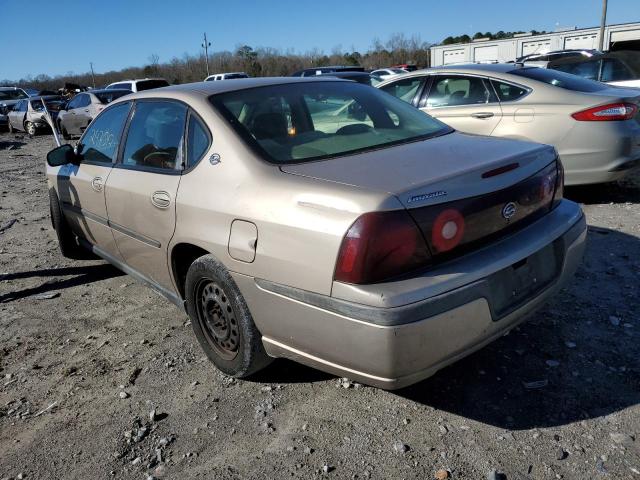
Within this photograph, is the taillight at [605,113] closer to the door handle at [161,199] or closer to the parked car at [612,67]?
the door handle at [161,199]

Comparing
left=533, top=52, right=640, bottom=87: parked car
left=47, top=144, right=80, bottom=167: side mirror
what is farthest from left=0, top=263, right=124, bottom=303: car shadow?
left=533, top=52, right=640, bottom=87: parked car

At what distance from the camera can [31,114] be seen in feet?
66.7

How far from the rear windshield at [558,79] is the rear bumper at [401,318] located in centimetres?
384

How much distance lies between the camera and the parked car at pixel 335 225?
7.03ft

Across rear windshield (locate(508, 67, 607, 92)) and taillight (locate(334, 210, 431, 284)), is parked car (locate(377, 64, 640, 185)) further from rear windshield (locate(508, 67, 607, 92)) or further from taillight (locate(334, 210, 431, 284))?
taillight (locate(334, 210, 431, 284))

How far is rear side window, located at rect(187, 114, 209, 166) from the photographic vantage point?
292cm

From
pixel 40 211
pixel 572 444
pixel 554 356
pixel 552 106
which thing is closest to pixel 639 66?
pixel 552 106

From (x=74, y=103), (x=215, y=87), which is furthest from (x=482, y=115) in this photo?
(x=74, y=103)

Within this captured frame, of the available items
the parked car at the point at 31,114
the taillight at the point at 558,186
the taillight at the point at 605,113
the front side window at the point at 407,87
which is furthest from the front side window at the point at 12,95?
the taillight at the point at 558,186

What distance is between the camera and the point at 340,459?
7.73 feet

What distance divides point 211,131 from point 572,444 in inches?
90.7

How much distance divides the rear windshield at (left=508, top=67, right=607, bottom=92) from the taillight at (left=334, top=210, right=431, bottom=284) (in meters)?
4.43

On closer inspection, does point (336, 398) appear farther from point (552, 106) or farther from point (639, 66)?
point (639, 66)

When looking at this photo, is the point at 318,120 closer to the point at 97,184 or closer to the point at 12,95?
the point at 97,184
